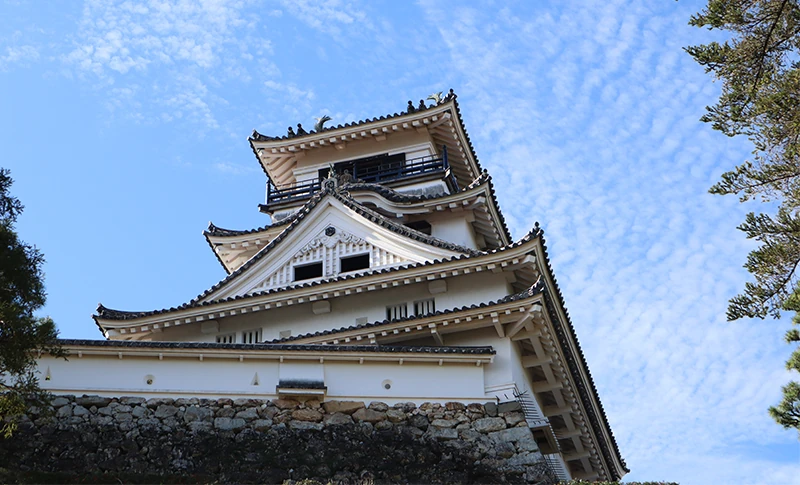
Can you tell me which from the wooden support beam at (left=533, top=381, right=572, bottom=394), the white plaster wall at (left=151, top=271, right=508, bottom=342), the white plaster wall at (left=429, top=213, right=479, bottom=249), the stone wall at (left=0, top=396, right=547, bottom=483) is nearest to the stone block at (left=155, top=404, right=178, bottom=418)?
the stone wall at (left=0, top=396, right=547, bottom=483)

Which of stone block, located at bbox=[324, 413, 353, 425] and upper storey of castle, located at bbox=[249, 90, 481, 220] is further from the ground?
upper storey of castle, located at bbox=[249, 90, 481, 220]

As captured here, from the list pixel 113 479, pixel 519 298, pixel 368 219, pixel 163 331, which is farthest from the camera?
pixel 368 219

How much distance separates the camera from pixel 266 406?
706 inches

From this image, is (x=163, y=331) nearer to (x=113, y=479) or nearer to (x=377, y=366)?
(x=377, y=366)

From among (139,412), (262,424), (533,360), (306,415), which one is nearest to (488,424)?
(533,360)

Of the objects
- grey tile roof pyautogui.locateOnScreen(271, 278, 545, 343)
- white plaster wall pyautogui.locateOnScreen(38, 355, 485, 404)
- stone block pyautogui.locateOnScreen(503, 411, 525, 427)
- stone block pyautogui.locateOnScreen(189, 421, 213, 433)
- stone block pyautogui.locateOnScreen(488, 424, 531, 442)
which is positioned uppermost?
grey tile roof pyautogui.locateOnScreen(271, 278, 545, 343)

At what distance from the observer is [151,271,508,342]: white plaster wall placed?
2219cm

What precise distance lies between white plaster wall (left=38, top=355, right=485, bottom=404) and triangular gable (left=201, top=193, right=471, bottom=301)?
521 cm

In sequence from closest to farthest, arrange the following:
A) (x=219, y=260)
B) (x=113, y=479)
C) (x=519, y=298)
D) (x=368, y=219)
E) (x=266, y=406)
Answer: (x=113, y=479)
(x=266, y=406)
(x=519, y=298)
(x=368, y=219)
(x=219, y=260)

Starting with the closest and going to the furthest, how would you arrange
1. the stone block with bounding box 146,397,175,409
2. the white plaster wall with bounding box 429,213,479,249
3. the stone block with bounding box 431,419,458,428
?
the stone block with bounding box 146,397,175,409
the stone block with bounding box 431,419,458,428
the white plaster wall with bounding box 429,213,479,249

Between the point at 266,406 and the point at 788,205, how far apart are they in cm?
923

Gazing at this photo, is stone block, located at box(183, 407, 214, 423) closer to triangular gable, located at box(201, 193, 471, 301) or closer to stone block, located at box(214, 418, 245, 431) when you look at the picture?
stone block, located at box(214, 418, 245, 431)

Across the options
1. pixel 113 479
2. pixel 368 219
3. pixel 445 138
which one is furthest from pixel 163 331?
pixel 445 138

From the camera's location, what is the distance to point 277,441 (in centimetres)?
1733
